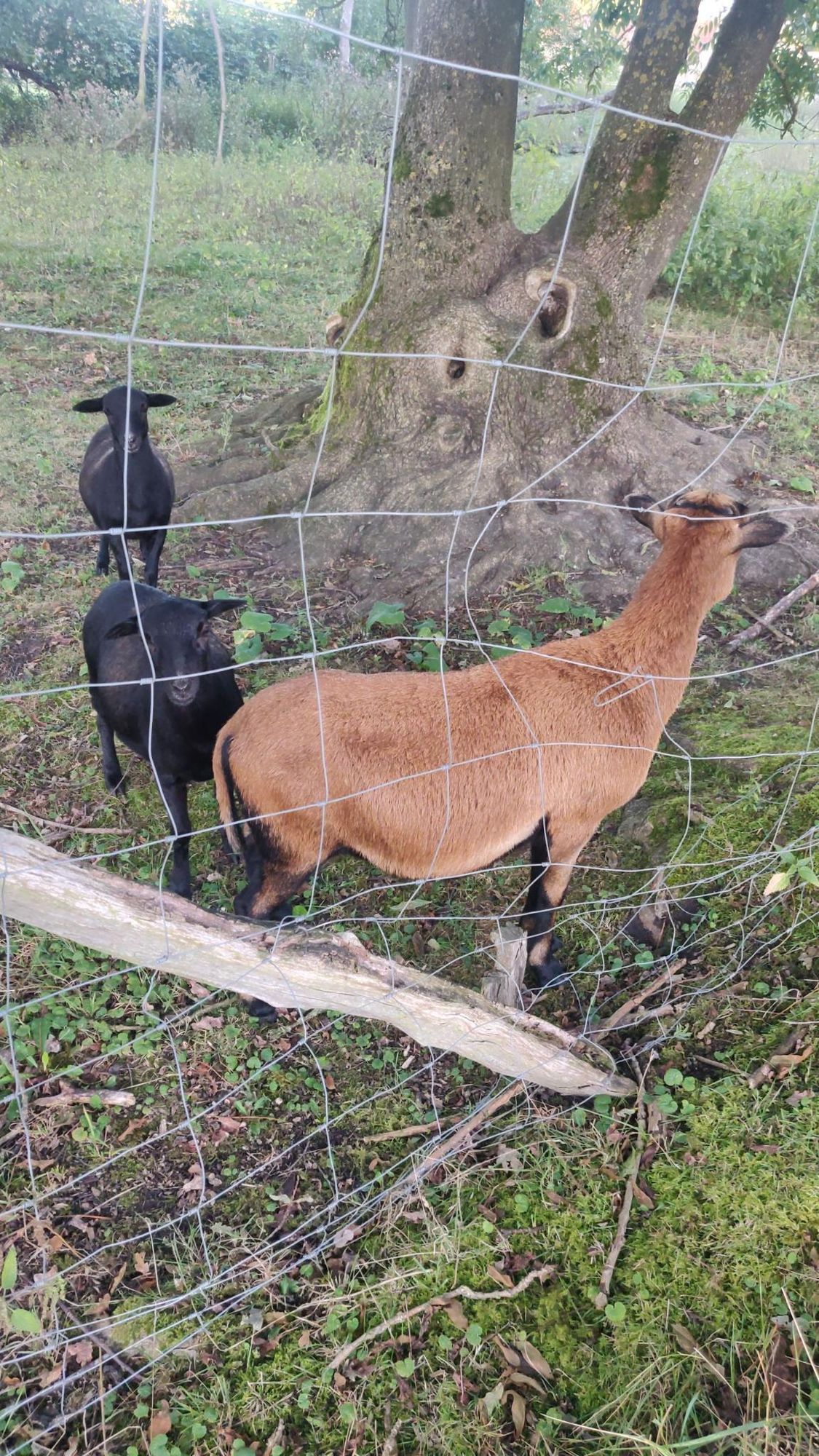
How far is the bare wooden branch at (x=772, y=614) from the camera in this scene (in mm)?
4922

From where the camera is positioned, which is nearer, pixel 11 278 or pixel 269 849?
pixel 269 849

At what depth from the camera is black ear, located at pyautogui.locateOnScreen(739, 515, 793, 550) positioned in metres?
3.02

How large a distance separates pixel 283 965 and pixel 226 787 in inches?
31.2

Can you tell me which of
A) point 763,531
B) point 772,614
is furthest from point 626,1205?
point 772,614

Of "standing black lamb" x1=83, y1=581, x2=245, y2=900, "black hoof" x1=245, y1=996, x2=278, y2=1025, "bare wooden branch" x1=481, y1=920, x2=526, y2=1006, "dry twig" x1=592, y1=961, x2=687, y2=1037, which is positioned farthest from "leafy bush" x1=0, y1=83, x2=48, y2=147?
"dry twig" x1=592, y1=961, x2=687, y2=1037

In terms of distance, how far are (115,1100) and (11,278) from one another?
33.8 feet

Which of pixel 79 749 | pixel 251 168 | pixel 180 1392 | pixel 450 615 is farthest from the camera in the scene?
pixel 251 168

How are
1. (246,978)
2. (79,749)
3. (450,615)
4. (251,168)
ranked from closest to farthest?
(246,978), (79,749), (450,615), (251,168)

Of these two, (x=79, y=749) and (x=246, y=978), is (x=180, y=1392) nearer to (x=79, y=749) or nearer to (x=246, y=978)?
(x=246, y=978)

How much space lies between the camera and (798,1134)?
269cm

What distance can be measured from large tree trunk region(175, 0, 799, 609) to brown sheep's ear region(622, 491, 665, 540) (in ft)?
6.46

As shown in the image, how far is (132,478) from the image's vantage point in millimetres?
5320

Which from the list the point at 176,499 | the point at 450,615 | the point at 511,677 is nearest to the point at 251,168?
the point at 176,499

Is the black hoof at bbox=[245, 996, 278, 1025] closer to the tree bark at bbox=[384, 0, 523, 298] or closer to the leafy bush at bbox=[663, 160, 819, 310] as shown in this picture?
the tree bark at bbox=[384, 0, 523, 298]
